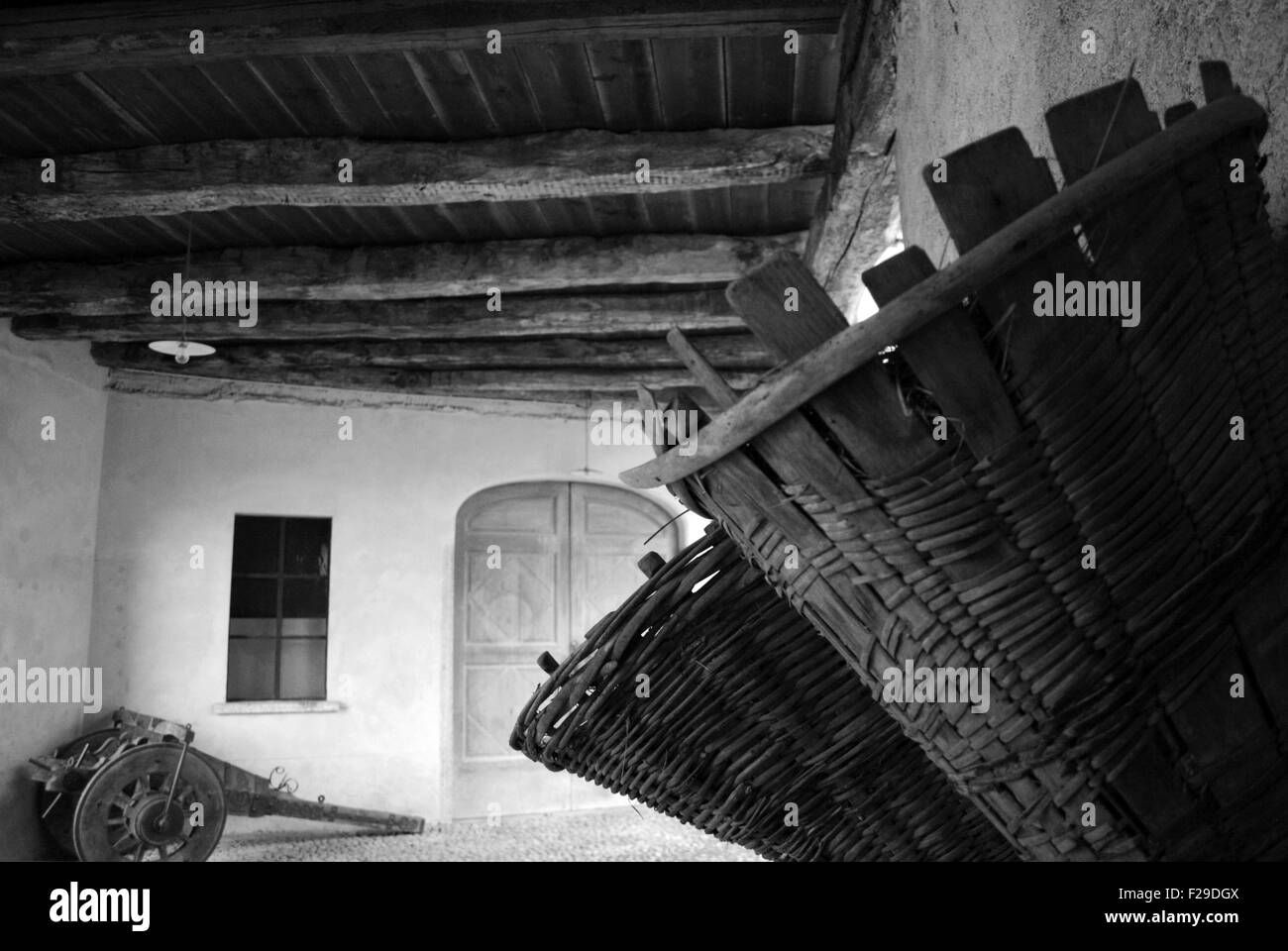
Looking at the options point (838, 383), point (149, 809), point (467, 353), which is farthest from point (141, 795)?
point (838, 383)

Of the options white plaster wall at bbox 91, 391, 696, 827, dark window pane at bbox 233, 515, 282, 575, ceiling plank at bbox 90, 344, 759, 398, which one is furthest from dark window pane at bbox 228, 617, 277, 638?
ceiling plank at bbox 90, 344, 759, 398

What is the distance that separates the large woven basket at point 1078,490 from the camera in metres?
0.45

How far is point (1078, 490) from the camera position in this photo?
1.48ft

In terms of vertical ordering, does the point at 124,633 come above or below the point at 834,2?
below

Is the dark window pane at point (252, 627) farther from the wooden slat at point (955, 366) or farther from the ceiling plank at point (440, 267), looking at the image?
the wooden slat at point (955, 366)

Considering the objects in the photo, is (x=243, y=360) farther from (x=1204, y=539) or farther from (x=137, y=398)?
(x=1204, y=539)

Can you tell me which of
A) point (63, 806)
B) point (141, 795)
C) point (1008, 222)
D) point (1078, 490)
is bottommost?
point (63, 806)

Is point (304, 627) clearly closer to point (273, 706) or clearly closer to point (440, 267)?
point (273, 706)

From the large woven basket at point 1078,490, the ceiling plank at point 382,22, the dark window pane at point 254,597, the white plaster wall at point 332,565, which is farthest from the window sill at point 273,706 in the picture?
the large woven basket at point 1078,490

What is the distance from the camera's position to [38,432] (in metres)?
5.69

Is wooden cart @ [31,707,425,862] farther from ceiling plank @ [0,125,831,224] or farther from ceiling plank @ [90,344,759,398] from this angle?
ceiling plank @ [0,125,831,224]

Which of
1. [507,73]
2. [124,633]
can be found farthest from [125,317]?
[507,73]

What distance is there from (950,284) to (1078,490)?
112 mm
